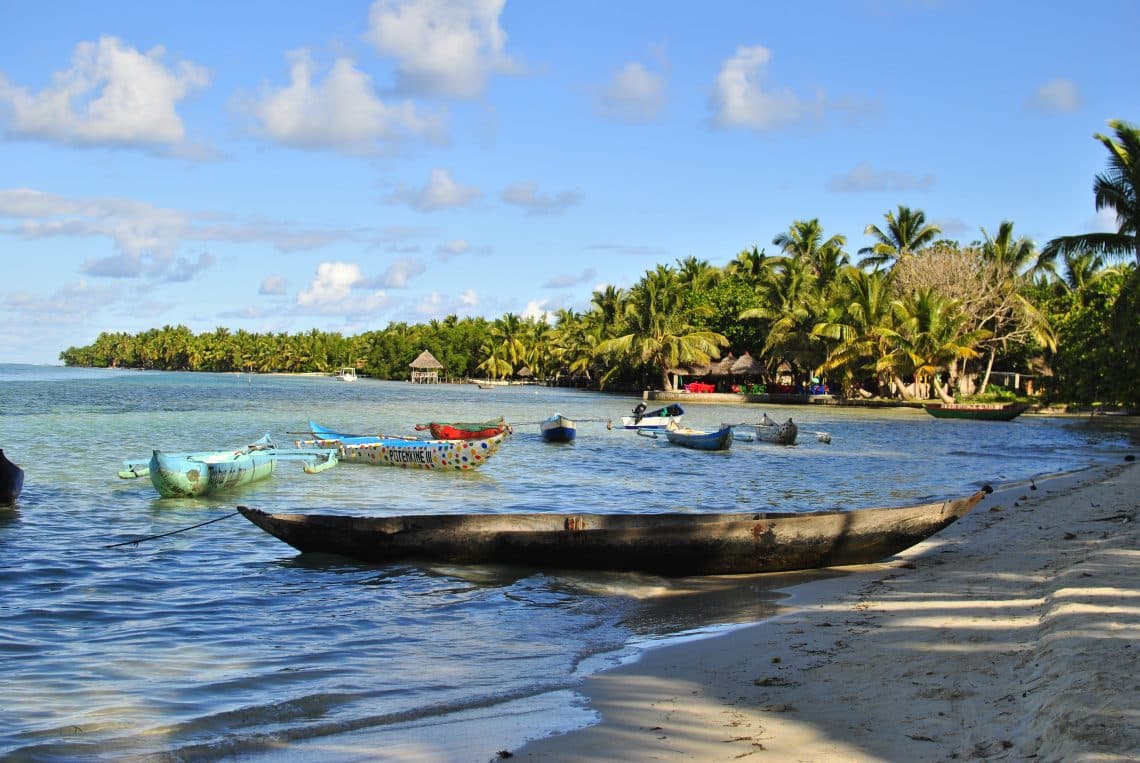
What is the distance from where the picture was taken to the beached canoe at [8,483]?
13930 mm

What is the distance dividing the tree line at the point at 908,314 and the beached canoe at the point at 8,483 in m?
31.2

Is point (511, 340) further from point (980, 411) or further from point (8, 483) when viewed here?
point (8, 483)

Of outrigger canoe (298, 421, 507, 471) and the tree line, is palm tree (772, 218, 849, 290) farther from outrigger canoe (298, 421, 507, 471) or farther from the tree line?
outrigger canoe (298, 421, 507, 471)

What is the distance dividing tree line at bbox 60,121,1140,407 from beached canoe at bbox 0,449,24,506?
3124cm

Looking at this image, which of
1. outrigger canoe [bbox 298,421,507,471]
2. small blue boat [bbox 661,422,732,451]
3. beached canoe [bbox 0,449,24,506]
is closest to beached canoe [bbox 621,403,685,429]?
small blue boat [bbox 661,422,732,451]

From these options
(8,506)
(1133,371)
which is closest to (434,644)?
(8,506)

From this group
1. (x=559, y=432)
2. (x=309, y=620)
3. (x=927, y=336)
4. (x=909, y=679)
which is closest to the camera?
(x=909, y=679)

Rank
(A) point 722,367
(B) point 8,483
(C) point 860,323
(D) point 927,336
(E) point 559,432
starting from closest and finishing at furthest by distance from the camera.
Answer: (B) point 8,483, (E) point 559,432, (D) point 927,336, (C) point 860,323, (A) point 722,367

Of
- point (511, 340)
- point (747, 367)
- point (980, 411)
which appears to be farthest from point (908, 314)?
point (511, 340)

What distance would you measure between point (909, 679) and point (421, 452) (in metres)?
16.6

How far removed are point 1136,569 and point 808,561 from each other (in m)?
3.09

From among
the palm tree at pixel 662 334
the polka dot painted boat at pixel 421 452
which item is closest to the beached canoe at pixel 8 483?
the polka dot painted boat at pixel 421 452

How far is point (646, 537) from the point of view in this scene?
9.38 m

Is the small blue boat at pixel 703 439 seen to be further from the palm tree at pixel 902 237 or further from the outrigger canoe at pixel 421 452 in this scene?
the palm tree at pixel 902 237
